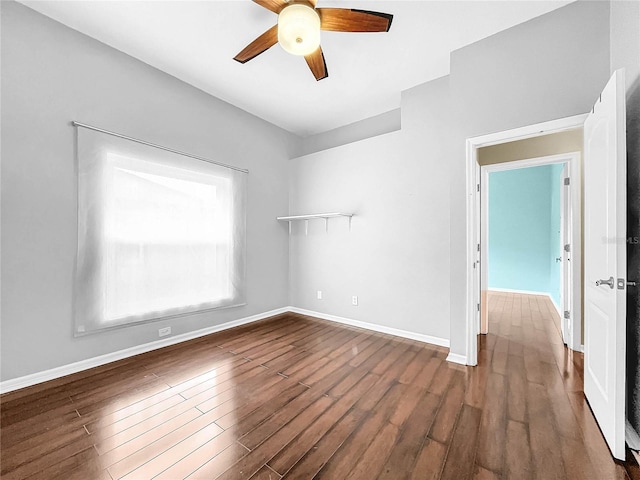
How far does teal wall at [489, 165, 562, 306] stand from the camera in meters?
5.61

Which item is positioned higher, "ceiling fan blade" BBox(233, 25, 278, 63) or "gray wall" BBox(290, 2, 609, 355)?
"ceiling fan blade" BBox(233, 25, 278, 63)

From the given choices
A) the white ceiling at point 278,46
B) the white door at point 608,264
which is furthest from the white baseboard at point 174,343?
the white ceiling at point 278,46

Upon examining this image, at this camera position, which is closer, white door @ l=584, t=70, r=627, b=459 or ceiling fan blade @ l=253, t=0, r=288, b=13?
white door @ l=584, t=70, r=627, b=459

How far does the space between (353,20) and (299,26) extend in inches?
16.5

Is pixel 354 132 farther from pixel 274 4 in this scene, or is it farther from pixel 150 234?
pixel 150 234

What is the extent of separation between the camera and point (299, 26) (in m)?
1.62

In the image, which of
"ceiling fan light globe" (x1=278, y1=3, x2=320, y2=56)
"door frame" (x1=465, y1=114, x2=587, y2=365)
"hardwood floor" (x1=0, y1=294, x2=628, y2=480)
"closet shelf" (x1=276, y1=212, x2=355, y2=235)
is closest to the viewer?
"hardwood floor" (x1=0, y1=294, x2=628, y2=480)

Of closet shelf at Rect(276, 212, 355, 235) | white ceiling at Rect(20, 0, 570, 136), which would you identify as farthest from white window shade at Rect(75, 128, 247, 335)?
white ceiling at Rect(20, 0, 570, 136)

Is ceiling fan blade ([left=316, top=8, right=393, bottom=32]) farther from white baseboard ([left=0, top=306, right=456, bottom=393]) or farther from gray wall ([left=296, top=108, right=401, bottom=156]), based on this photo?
white baseboard ([left=0, top=306, right=456, bottom=393])

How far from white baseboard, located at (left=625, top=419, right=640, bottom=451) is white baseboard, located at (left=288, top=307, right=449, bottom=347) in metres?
1.42

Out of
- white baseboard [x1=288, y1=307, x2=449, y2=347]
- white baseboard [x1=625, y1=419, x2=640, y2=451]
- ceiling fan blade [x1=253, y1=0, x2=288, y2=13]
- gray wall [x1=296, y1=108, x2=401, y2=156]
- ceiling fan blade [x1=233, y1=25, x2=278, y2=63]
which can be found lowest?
white baseboard [x1=288, y1=307, x2=449, y2=347]

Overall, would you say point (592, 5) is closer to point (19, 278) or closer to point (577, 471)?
point (577, 471)

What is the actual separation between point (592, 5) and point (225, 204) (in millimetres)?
3985

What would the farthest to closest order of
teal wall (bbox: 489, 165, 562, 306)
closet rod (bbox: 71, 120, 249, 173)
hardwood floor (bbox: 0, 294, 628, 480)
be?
teal wall (bbox: 489, 165, 562, 306), closet rod (bbox: 71, 120, 249, 173), hardwood floor (bbox: 0, 294, 628, 480)
